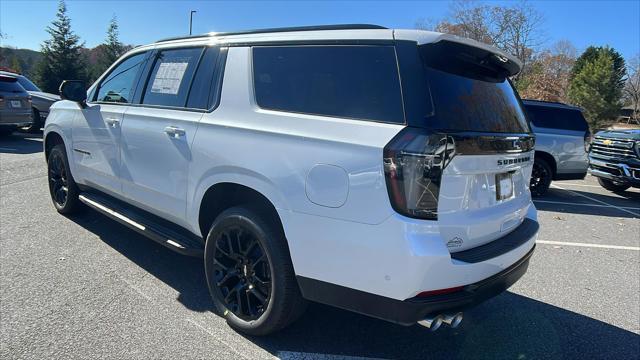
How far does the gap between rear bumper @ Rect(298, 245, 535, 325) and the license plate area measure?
0.45m

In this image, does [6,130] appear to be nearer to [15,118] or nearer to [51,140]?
[15,118]

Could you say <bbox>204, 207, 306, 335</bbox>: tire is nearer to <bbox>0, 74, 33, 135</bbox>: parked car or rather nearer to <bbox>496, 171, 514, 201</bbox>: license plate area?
<bbox>496, 171, 514, 201</bbox>: license plate area

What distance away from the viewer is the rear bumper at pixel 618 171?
29.3 ft

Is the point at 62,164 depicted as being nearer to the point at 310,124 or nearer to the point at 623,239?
the point at 310,124

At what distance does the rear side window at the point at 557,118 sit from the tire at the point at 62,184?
8.50 meters

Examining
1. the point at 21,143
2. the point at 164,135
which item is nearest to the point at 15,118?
the point at 21,143

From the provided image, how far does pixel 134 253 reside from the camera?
4.24 m

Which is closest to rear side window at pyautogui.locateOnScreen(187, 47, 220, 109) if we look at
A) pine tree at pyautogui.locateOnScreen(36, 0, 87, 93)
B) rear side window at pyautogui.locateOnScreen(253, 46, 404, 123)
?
rear side window at pyautogui.locateOnScreen(253, 46, 404, 123)

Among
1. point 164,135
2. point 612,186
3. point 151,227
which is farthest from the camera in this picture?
point 612,186

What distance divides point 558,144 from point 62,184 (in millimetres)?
8859

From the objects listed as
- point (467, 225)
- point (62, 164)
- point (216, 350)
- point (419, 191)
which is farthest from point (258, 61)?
point (62, 164)

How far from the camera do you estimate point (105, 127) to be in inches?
162

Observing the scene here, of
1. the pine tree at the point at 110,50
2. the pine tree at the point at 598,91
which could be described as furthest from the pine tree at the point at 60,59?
the pine tree at the point at 598,91

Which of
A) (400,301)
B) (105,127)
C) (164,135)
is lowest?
(400,301)
